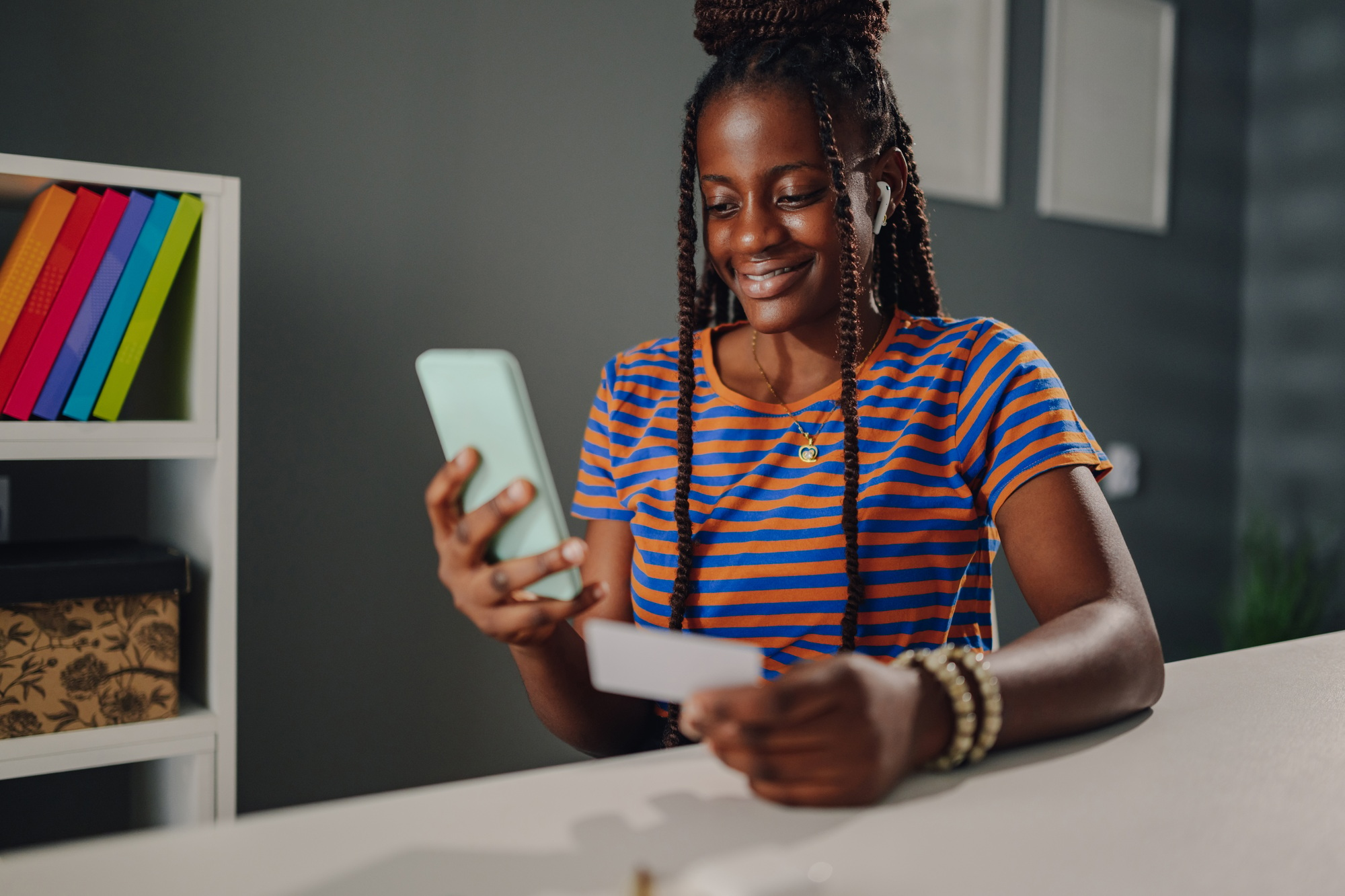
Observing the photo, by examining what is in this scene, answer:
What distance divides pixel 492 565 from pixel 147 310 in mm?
805

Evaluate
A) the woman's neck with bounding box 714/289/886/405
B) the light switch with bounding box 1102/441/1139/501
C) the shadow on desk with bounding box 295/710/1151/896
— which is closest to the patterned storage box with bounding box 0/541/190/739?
the woman's neck with bounding box 714/289/886/405

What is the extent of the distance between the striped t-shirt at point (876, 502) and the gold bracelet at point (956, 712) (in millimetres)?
398

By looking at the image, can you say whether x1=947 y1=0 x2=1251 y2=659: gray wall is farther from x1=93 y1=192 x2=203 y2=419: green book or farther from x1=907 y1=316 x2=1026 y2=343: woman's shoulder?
x1=93 y1=192 x2=203 y2=419: green book

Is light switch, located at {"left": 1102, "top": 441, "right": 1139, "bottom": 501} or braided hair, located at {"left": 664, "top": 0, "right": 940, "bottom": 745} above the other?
braided hair, located at {"left": 664, "top": 0, "right": 940, "bottom": 745}

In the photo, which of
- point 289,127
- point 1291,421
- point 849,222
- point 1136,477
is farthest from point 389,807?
point 1291,421

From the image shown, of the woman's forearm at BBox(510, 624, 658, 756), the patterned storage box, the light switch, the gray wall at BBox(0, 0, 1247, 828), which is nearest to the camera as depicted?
the woman's forearm at BBox(510, 624, 658, 756)

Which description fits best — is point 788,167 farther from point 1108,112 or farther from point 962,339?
point 1108,112

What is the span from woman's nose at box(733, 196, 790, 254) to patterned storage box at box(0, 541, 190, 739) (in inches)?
32.2

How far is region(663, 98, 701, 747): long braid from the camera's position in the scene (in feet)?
3.50

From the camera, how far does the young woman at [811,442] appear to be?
0.97 metres

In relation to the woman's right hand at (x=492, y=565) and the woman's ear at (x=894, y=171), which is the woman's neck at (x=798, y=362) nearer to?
the woman's ear at (x=894, y=171)

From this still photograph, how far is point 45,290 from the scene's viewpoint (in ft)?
3.81

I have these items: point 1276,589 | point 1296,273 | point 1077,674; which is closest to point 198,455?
point 1077,674

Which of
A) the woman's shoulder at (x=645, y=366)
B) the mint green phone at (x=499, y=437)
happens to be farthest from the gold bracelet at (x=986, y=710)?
the woman's shoulder at (x=645, y=366)
